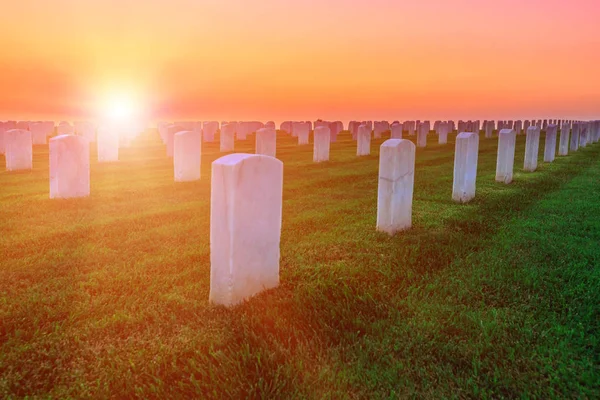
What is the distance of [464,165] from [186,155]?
765 cm

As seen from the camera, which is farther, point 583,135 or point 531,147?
point 583,135

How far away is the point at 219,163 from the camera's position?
185 inches

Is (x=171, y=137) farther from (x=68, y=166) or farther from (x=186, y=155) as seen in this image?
(x=68, y=166)

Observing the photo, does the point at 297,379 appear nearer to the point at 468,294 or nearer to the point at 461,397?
the point at 461,397

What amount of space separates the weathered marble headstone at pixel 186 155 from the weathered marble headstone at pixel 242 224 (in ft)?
30.7

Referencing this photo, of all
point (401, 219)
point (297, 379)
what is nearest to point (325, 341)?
point (297, 379)

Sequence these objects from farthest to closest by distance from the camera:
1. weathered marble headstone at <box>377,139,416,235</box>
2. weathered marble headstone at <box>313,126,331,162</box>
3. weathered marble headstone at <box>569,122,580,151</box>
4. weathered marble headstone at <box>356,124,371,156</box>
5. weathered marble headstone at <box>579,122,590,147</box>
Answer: weathered marble headstone at <box>579,122,590,147</box> < weathered marble headstone at <box>569,122,580,151</box> < weathered marble headstone at <box>356,124,371,156</box> < weathered marble headstone at <box>313,126,331,162</box> < weathered marble headstone at <box>377,139,416,235</box>

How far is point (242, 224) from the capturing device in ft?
15.6

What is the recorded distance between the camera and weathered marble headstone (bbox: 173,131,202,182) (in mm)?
14016

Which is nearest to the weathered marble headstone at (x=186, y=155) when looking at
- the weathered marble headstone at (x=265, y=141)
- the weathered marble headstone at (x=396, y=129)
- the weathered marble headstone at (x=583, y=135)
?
the weathered marble headstone at (x=265, y=141)

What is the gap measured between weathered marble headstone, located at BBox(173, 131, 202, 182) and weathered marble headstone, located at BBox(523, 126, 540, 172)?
1063cm

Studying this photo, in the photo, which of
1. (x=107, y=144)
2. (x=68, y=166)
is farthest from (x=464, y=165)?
(x=107, y=144)

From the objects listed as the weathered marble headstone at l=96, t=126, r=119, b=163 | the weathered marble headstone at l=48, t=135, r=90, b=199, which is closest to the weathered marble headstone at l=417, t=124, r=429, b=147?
the weathered marble headstone at l=96, t=126, r=119, b=163

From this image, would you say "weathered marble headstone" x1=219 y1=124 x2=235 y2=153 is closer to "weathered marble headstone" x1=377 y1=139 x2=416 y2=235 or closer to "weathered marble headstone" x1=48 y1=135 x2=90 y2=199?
"weathered marble headstone" x1=48 y1=135 x2=90 y2=199
